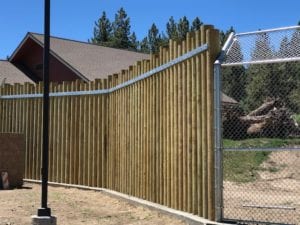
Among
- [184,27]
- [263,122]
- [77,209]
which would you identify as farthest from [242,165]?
[184,27]

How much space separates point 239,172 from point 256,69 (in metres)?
9.16

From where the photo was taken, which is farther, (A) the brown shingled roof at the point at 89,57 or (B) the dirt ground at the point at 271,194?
(A) the brown shingled roof at the point at 89,57

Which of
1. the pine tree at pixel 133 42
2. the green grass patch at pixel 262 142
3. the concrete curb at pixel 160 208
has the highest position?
the pine tree at pixel 133 42

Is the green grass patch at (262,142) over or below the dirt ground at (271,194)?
over

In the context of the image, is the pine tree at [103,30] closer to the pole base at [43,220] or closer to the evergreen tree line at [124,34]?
the evergreen tree line at [124,34]

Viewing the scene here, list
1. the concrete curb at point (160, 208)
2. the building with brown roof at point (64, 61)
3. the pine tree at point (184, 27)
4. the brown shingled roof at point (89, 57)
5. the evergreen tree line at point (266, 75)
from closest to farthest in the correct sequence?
the evergreen tree line at point (266, 75) → the concrete curb at point (160, 208) → the brown shingled roof at point (89, 57) → the building with brown roof at point (64, 61) → the pine tree at point (184, 27)

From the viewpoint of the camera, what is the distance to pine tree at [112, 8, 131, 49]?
2265 inches

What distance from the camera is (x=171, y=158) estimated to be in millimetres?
9062

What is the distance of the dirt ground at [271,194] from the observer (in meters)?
8.84

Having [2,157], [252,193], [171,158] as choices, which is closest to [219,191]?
[171,158]

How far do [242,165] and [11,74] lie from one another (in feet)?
39.3

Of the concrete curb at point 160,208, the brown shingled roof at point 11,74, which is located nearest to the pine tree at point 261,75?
the concrete curb at point 160,208

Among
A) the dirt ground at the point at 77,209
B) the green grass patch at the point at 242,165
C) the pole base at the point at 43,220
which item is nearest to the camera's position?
the pole base at the point at 43,220

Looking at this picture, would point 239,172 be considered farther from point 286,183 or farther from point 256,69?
point 256,69
